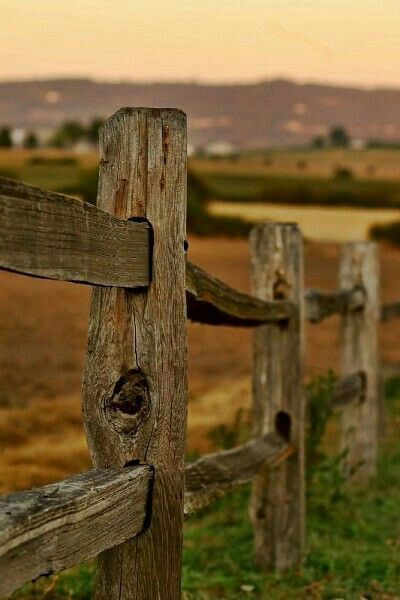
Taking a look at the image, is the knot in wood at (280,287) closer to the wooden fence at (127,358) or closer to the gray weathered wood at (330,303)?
the gray weathered wood at (330,303)

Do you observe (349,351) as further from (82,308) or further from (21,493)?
(82,308)

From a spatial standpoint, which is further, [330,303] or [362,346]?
[362,346]

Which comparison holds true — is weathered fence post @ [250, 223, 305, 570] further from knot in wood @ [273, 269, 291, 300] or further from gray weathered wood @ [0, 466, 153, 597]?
gray weathered wood @ [0, 466, 153, 597]

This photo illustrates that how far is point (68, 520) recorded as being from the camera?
2.32 m

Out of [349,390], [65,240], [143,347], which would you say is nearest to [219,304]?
[143,347]

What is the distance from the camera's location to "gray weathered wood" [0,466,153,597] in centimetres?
213

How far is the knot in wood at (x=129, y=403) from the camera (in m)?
2.74

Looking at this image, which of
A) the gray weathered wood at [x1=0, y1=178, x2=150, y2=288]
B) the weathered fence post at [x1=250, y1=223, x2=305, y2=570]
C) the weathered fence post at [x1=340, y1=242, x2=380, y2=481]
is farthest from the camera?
the weathered fence post at [x1=340, y1=242, x2=380, y2=481]

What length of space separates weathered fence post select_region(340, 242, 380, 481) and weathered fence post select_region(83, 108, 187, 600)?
4.54m

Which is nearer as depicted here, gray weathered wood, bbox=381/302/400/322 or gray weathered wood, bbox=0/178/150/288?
gray weathered wood, bbox=0/178/150/288

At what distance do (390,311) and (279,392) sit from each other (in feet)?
10.8

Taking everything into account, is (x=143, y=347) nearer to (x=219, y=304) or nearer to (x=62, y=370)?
(x=219, y=304)

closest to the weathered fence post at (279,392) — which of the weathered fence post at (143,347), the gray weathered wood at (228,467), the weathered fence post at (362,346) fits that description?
the gray weathered wood at (228,467)

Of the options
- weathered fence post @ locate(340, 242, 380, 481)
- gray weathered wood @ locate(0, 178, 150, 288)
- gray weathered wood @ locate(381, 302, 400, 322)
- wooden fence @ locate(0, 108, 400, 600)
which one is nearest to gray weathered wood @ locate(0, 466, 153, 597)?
wooden fence @ locate(0, 108, 400, 600)
